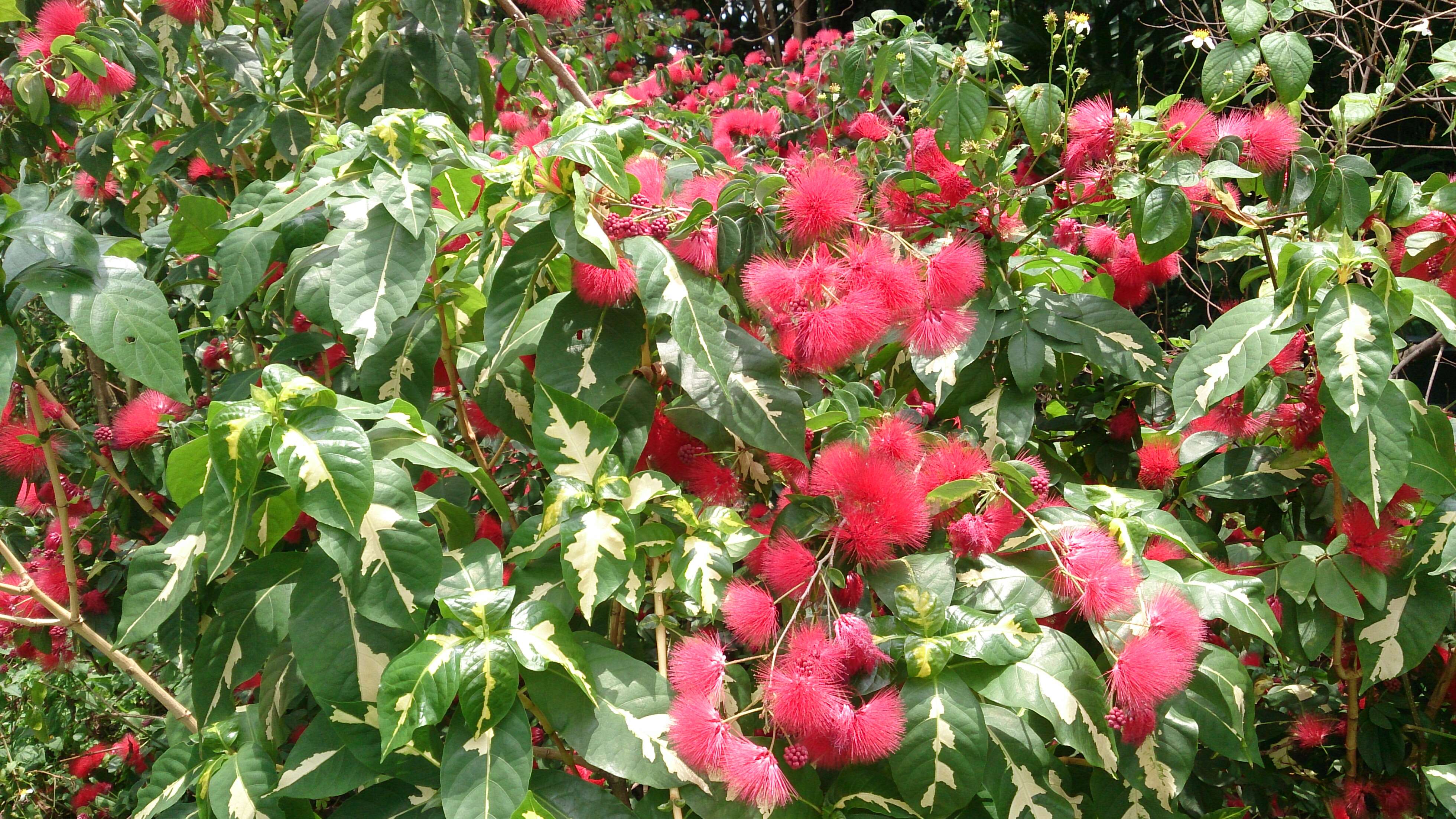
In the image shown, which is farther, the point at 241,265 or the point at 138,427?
the point at 138,427

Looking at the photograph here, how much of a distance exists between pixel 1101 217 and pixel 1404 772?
3.31ft

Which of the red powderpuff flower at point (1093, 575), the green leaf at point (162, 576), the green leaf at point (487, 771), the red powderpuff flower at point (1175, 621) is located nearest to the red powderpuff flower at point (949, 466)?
the red powderpuff flower at point (1093, 575)

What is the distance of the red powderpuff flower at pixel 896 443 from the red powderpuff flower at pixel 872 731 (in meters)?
0.33

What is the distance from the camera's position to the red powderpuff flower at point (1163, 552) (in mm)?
1220

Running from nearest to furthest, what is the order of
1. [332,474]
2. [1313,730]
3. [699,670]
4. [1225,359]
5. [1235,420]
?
[332,474] → [699,670] → [1225,359] → [1235,420] → [1313,730]

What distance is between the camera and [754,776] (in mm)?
899

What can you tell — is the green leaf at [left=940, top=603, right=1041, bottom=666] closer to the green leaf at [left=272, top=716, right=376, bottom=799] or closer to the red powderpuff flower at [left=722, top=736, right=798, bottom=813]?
the red powderpuff flower at [left=722, top=736, right=798, bottom=813]

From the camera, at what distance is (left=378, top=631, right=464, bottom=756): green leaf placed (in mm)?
871

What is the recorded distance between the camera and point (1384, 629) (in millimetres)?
1265

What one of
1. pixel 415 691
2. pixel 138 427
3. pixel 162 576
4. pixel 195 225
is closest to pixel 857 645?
pixel 415 691

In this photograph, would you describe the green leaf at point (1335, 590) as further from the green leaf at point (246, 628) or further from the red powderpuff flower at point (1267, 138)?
the green leaf at point (246, 628)

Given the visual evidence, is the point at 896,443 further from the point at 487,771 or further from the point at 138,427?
the point at 138,427

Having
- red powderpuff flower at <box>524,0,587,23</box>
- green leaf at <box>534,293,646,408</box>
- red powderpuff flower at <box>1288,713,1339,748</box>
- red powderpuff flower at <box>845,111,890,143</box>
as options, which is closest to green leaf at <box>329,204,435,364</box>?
green leaf at <box>534,293,646,408</box>

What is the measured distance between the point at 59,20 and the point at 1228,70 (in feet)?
6.46
